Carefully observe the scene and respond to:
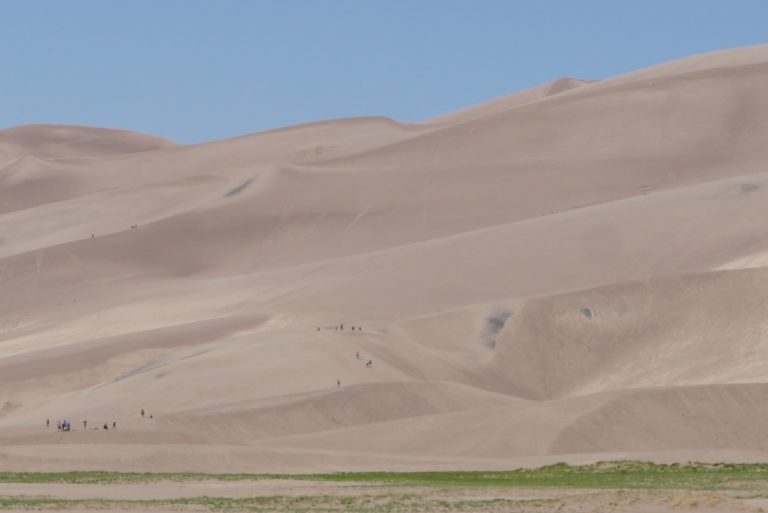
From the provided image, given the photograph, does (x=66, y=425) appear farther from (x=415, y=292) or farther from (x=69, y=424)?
(x=415, y=292)

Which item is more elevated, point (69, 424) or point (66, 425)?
point (69, 424)

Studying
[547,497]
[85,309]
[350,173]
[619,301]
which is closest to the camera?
[547,497]

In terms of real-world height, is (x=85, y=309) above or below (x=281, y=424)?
above

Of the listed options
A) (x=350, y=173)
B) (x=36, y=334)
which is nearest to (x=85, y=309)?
(x=36, y=334)

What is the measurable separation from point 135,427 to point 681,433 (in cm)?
1638

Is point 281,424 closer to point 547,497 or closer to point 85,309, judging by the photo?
point 547,497

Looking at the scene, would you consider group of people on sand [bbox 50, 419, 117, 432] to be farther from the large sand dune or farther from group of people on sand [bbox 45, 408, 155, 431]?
the large sand dune

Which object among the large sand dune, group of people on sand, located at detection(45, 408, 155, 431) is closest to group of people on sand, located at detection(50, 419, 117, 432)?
group of people on sand, located at detection(45, 408, 155, 431)

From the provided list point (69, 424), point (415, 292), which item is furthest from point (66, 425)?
point (415, 292)

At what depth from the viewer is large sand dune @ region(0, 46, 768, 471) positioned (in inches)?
2201

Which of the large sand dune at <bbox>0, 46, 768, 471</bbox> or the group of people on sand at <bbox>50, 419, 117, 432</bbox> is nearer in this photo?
the group of people on sand at <bbox>50, 419, 117, 432</bbox>

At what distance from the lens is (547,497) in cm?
3581

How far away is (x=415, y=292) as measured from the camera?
3418 inches

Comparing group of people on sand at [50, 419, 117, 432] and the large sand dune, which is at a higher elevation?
the large sand dune
